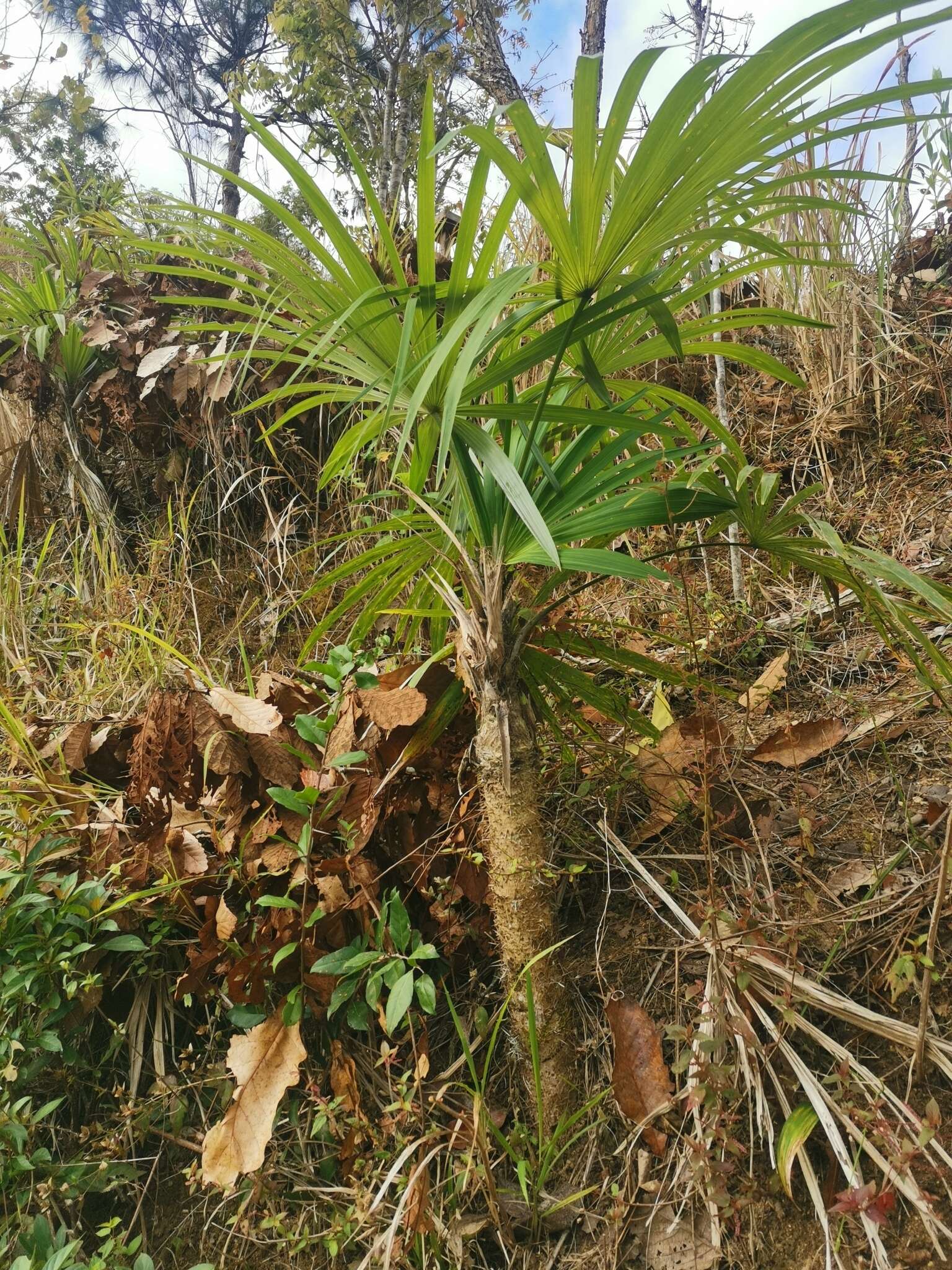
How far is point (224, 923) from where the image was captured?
1.18 m

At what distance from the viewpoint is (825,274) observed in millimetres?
2365

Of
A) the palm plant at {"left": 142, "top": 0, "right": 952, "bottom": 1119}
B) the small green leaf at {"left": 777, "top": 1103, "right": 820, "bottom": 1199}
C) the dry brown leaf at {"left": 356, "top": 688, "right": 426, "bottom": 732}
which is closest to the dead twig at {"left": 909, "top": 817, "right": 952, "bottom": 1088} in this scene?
the small green leaf at {"left": 777, "top": 1103, "right": 820, "bottom": 1199}

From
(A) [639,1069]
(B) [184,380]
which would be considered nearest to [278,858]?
(A) [639,1069]

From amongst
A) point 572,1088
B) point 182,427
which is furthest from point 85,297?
point 572,1088

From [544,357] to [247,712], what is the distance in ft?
2.47

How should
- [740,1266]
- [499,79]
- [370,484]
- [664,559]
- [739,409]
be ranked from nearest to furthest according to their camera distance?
[740,1266] → [664,559] → [370,484] → [739,409] → [499,79]

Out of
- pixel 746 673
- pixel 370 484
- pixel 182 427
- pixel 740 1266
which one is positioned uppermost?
pixel 182 427

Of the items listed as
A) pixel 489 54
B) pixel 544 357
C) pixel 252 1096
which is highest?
pixel 489 54

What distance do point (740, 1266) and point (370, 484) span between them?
1960 millimetres

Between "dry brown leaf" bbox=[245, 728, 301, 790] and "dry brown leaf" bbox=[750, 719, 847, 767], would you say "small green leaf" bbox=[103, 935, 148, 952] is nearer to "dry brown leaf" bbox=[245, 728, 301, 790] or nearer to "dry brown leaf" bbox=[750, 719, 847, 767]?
"dry brown leaf" bbox=[245, 728, 301, 790]

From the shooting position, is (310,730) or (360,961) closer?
(360,961)

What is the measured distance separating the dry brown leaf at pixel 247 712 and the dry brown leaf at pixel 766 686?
3.03 feet

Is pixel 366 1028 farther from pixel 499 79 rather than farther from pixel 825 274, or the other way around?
pixel 499 79

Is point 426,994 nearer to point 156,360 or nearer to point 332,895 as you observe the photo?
point 332,895
